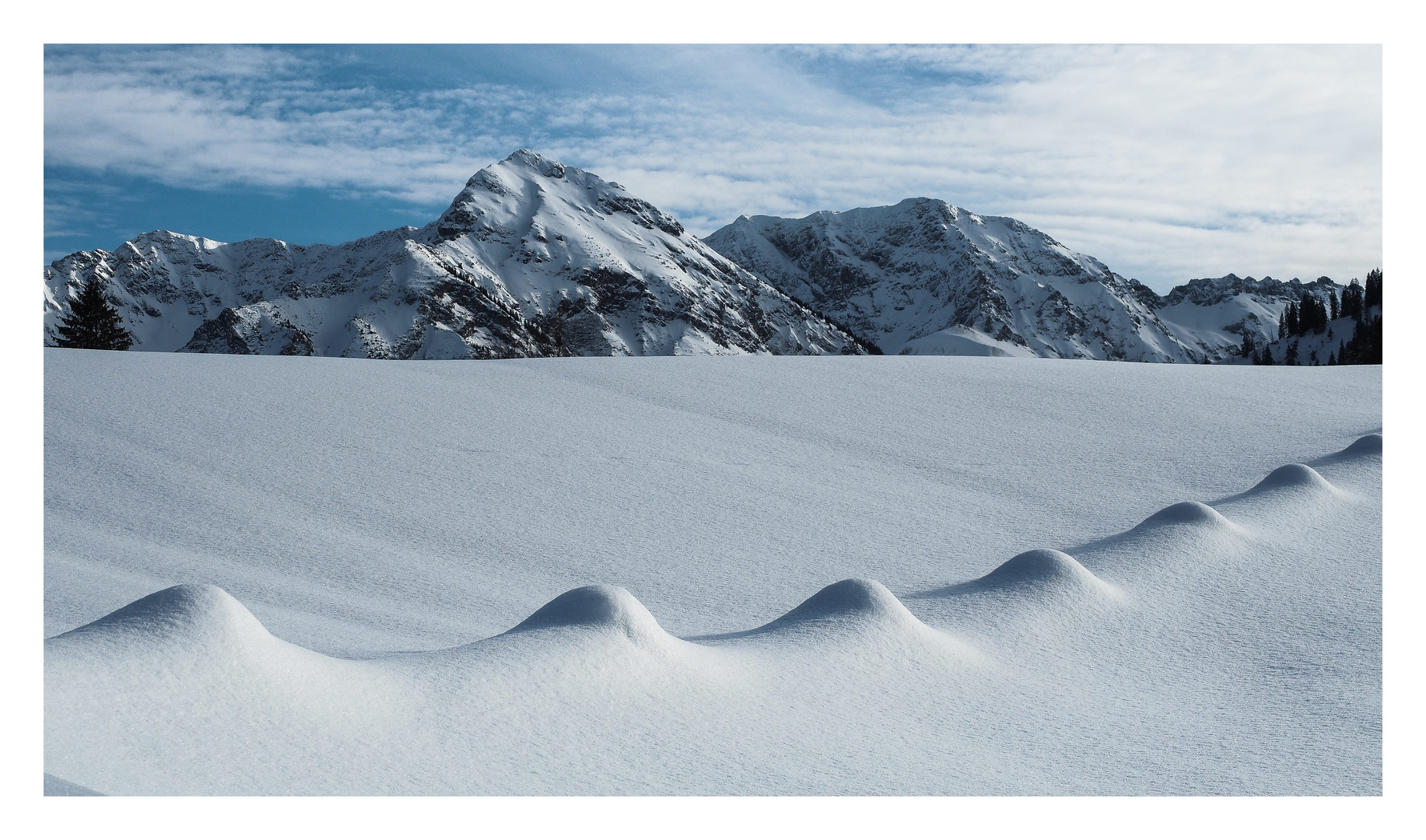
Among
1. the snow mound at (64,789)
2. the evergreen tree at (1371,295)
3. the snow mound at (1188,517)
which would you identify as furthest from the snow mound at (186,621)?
the evergreen tree at (1371,295)

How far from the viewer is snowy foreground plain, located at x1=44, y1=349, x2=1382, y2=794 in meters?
3.44

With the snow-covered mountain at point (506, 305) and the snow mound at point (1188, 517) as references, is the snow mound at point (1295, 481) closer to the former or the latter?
the snow mound at point (1188, 517)

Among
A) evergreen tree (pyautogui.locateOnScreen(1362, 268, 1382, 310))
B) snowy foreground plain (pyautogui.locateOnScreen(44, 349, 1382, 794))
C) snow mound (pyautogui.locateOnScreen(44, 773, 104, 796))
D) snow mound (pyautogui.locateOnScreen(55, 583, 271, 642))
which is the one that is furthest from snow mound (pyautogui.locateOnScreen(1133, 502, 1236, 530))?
evergreen tree (pyautogui.locateOnScreen(1362, 268, 1382, 310))

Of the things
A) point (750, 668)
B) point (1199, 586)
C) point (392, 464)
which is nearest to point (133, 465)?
point (392, 464)

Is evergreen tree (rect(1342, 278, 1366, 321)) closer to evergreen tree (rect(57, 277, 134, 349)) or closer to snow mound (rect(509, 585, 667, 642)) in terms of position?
evergreen tree (rect(57, 277, 134, 349))

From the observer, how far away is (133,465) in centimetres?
821

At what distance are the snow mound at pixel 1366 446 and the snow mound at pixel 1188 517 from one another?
2976 millimetres

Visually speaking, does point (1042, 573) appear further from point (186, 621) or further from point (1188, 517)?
point (186, 621)

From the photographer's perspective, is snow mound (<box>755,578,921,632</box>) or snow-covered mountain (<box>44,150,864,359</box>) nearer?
snow mound (<box>755,578,921,632</box>)

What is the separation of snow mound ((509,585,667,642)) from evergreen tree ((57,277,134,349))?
36.6 m

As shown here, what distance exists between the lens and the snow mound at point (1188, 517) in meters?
6.38

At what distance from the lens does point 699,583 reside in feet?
21.2

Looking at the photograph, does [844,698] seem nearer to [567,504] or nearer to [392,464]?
[567,504]
